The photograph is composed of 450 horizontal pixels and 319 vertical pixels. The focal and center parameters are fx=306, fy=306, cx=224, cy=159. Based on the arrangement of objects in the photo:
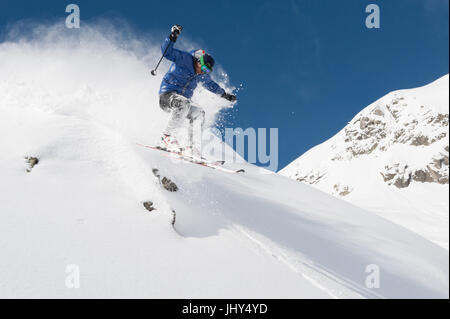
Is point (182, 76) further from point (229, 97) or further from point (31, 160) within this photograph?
point (31, 160)

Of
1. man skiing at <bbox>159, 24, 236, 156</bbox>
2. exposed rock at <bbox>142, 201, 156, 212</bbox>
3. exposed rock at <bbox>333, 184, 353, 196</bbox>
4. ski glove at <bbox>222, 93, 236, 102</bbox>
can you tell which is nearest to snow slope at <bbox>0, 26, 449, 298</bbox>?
exposed rock at <bbox>142, 201, 156, 212</bbox>

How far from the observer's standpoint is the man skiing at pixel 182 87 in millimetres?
7930

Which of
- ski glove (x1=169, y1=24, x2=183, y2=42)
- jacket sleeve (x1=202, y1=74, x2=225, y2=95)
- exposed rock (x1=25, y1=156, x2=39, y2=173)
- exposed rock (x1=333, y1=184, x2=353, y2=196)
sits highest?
ski glove (x1=169, y1=24, x2=183, y2=42)

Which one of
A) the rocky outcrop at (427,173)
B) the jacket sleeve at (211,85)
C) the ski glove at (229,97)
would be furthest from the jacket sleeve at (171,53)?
the rocky outcrop at (427,173)

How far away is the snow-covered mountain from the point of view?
96875mm

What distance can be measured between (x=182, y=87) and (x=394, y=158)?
126 m

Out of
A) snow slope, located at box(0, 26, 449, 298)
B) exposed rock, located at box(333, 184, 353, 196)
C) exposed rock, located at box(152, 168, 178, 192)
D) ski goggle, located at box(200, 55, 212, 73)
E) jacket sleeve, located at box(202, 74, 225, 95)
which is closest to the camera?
snow slope, located at box(0, 26, 449, 298)

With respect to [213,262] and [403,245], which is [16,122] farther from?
[403,245]

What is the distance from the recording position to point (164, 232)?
4.16 meters

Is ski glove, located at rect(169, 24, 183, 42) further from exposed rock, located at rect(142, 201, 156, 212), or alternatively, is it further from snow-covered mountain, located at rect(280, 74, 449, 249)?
snow-covered mountain, located at rect(280, 74, 449, 249)

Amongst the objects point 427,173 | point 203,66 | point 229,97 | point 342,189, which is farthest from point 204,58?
point 342,189

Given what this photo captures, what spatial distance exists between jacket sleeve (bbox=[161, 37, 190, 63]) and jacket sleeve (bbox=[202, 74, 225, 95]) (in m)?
0.83

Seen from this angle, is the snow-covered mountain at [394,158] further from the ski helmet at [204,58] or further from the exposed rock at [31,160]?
the exposed rock at [31,160]

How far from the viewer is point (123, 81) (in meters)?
15.4
